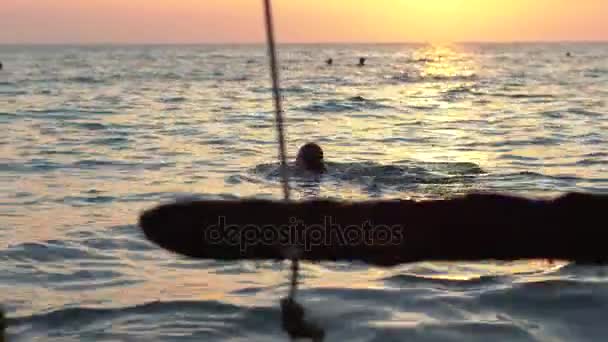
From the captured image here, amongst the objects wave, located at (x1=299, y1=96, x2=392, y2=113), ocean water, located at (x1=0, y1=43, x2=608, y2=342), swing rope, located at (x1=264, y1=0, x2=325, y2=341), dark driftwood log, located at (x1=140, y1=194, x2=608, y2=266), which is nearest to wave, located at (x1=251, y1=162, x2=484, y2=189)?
ocean water, located at (x1=0, y1=43, x2=608, y2=342)

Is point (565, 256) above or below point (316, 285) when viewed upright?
above

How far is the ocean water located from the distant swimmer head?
257mm

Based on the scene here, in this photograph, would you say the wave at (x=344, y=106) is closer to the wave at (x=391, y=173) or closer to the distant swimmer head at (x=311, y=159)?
the wave at (x=391, y=173)

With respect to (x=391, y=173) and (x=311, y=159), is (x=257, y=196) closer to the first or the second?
(x=311, y=159)

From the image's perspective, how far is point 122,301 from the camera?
6.18 meters

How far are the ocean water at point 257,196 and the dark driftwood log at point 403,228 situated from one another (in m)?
0.31

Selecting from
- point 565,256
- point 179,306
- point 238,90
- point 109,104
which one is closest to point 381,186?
point 179,306

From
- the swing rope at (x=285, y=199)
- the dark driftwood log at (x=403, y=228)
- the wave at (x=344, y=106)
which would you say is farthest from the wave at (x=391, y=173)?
the wave at (x=344, y=106)

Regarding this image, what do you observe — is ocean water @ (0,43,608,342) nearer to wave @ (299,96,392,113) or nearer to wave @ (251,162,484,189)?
wave @ (251,162,484,189)

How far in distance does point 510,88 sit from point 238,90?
45.5 ft

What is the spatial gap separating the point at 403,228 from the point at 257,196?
753cm

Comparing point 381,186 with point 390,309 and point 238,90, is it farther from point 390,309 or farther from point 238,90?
point 238,90

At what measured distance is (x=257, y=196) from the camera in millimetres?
11008

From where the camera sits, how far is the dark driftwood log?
11.6ft
